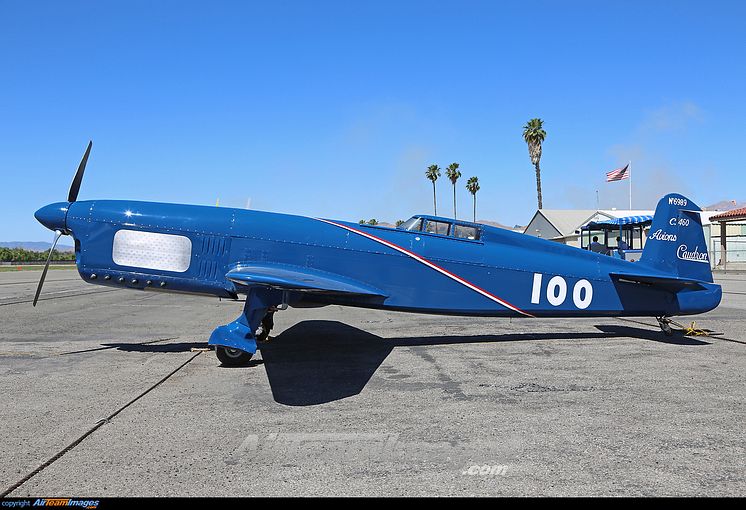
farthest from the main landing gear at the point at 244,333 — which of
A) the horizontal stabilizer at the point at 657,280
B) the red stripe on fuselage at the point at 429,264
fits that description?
the horizontal stabilizer at the point at 657,280

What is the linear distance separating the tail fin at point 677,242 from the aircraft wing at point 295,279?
5673 mm

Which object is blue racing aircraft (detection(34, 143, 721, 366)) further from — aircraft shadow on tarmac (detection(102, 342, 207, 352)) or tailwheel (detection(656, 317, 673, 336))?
aircraft shadow on tarmac (detection(102, 342, 207, 352))

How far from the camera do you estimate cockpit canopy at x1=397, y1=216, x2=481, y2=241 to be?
29.4ft

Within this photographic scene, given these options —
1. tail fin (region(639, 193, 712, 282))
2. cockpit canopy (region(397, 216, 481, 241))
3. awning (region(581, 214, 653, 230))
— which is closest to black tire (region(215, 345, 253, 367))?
cockpit canopy (region(397, 216, 481, 241))

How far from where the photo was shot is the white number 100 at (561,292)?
9.01 m

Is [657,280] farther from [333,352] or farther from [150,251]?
[150,251]

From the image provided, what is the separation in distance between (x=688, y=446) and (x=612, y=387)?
195cm

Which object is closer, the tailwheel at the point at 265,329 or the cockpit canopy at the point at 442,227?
the cockpit canopy at the point at 442,227

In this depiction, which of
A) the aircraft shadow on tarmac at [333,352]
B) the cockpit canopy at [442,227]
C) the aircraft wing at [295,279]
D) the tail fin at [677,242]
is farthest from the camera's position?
the tail fin at [677,242]

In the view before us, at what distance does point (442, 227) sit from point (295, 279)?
3.18m

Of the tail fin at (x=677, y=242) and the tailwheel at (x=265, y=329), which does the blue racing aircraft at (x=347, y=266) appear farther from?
the tail fin at (x=677, y=242)

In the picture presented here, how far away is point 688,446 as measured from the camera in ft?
13.6
